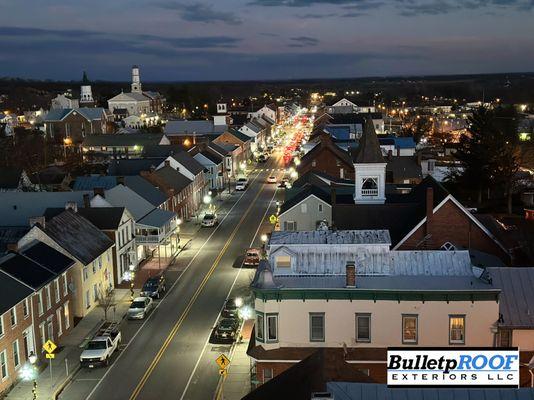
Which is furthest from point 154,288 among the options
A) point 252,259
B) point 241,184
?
point 241,184

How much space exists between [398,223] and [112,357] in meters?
20.9

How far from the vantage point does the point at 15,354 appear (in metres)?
36.5

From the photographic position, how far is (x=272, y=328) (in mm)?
30938

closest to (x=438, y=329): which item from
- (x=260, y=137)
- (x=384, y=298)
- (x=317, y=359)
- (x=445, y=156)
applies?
(x=384, y=298)

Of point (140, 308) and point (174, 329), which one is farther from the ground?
point (140, 308)

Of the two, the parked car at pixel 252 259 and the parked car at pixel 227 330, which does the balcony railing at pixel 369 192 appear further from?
the parked car at pixel 227 330

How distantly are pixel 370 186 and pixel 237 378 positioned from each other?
874 inches

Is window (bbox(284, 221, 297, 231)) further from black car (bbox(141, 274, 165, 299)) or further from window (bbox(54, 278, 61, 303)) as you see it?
window (bbox(54, 278, 61, 303))

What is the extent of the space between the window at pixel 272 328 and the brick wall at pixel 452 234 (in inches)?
575

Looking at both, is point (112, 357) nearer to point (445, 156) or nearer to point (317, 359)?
point (317, 359)

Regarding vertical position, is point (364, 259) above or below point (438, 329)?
above

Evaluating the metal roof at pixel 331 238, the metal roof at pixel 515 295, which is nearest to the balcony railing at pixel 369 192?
the metal roof at pixel 331 238

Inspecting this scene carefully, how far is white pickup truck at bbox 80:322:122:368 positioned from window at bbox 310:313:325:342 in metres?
12.9

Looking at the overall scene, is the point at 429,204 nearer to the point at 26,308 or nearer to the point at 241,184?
the point at 26,308
